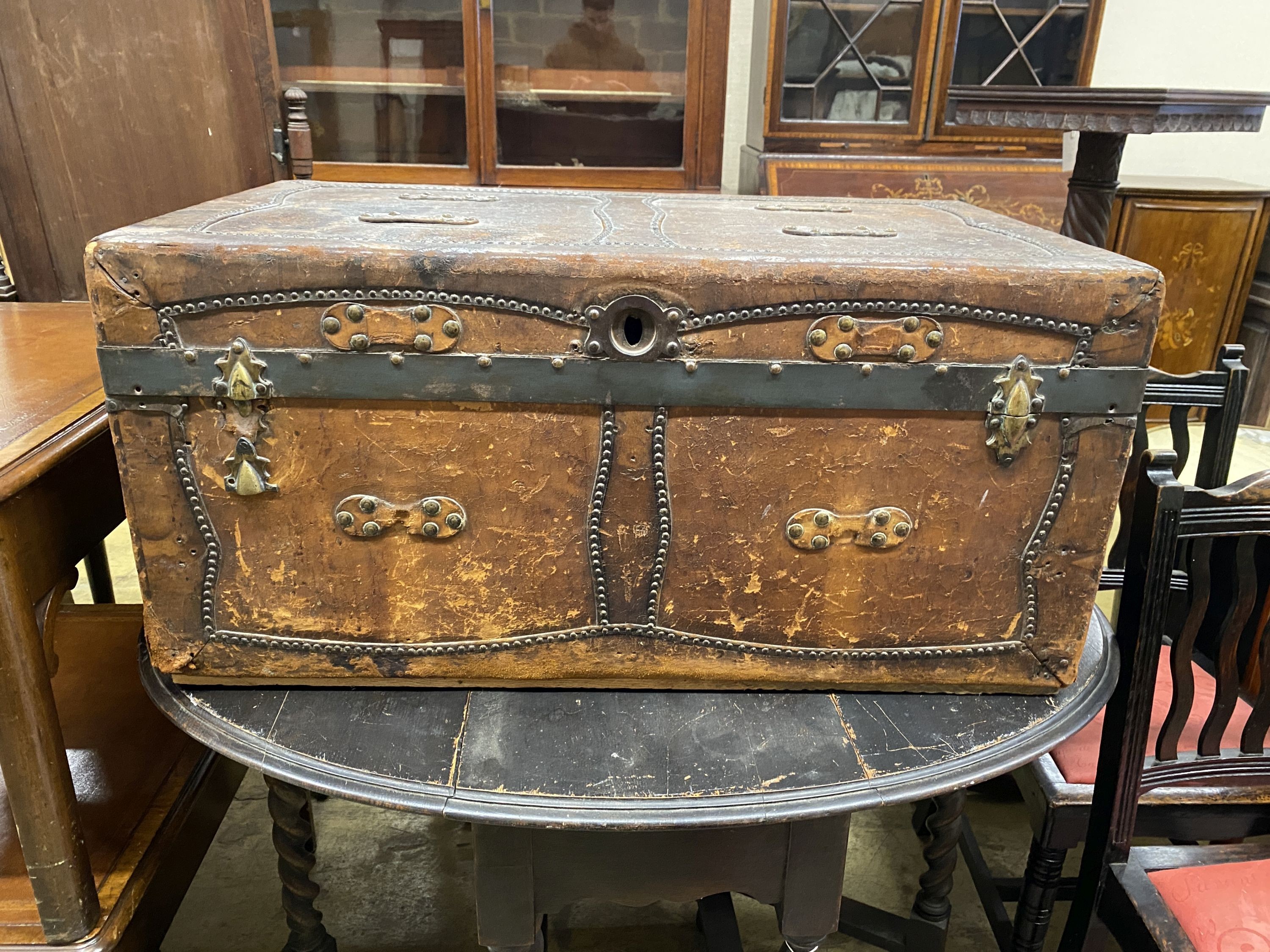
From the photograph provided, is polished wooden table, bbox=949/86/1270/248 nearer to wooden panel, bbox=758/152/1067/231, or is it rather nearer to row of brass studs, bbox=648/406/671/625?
wooden panel, bbox=758/152/1067/231

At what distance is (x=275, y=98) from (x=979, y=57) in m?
2.14

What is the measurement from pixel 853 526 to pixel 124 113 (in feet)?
7.20

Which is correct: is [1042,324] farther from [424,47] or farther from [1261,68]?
[1261,68]

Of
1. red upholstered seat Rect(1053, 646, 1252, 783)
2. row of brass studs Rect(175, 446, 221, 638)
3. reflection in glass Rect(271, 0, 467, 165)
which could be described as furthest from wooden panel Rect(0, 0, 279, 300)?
red upholstered seat Rect(1053, 646, 1252, 783)

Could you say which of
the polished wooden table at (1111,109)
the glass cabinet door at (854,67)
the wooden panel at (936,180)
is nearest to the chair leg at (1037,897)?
the polished wooden table at (1111,109)

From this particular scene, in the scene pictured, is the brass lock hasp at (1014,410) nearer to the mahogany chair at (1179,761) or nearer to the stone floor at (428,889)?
the mahogany chair at (1179,761)

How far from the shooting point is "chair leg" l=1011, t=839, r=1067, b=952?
1321mm

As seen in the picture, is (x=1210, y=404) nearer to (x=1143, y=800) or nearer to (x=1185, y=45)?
(x=1143, y=800)

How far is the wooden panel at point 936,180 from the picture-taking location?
2.66m

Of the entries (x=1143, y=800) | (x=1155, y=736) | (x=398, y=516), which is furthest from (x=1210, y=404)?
(x=398, y=516)

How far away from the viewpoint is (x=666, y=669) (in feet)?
3.56

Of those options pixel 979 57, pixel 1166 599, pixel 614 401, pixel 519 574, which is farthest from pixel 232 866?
pixel 979 57

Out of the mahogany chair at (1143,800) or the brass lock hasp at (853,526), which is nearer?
the brass lock hasp at (853,526)

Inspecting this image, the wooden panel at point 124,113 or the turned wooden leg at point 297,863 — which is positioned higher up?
the wooden panel at point 124,113
